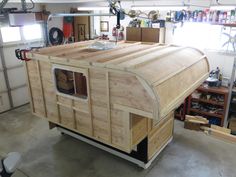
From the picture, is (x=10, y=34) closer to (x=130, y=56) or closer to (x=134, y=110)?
(x=130, y=56)

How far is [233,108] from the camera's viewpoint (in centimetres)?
611

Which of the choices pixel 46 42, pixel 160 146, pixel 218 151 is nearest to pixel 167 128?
pixel 160 146

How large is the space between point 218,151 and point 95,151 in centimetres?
290

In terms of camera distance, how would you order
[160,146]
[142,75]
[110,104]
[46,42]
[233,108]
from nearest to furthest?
Answer: [142,75] < [110,104] < [160,146] < [233,108] < [46,42]

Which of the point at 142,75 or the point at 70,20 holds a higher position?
the point at 70,20

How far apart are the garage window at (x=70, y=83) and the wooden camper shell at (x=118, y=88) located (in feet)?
0.41

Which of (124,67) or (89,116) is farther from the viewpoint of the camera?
(89,116)

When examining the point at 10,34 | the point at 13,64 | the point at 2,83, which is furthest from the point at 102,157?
the point at 10,34

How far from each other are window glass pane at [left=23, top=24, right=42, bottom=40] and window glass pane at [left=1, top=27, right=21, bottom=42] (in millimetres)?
242

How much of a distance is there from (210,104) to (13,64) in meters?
6.35

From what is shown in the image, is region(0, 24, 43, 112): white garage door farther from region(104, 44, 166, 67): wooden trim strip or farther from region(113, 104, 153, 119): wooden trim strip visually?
region(113, 104, 153, 119): wooden trim strip

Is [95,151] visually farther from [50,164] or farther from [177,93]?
[177,93]

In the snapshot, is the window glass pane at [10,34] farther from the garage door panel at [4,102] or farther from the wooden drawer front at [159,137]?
the wooden drawer front at [159,137]

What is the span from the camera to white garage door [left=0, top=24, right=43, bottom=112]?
7.25 m
